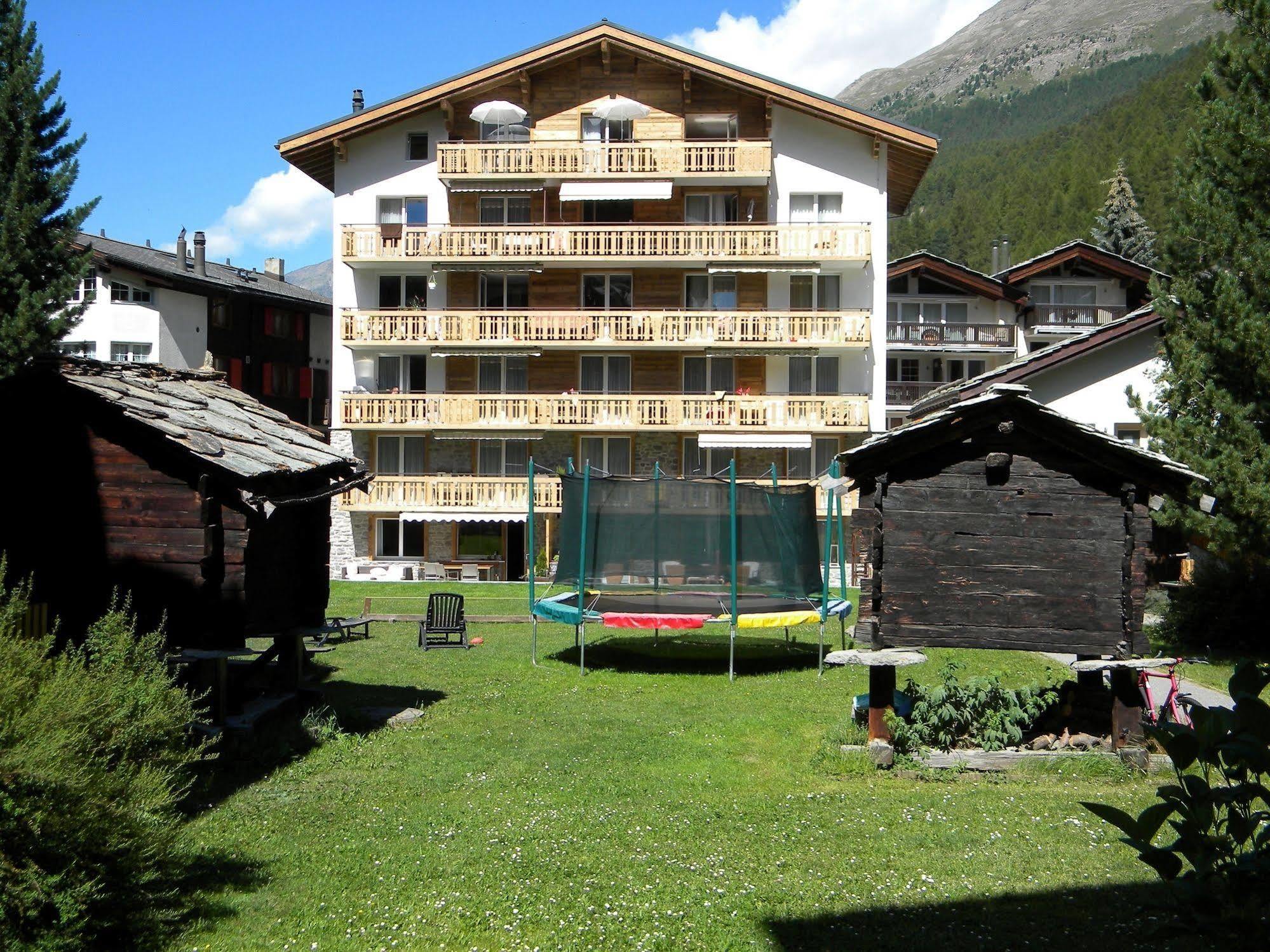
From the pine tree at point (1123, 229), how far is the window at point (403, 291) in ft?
161

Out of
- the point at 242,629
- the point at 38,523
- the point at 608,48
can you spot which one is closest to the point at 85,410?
the point at 38,523

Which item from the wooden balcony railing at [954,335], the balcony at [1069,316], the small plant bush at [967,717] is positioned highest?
the balcony at [1069,316]

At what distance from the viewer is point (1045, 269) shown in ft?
184

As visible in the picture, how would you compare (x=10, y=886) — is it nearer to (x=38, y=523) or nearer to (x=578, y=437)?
(x=38, y=523)

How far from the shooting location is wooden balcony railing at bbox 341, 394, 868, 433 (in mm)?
38250

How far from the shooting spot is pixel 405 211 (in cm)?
4081

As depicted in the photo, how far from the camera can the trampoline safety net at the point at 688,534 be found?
20.9 m

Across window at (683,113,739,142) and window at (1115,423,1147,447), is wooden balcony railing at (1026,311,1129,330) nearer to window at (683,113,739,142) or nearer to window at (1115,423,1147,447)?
window at (1115,423,1147,447)

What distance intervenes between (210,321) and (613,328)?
72.5 feet

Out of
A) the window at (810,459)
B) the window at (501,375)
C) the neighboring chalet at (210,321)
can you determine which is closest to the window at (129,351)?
the neighboring chalet at (210,321)

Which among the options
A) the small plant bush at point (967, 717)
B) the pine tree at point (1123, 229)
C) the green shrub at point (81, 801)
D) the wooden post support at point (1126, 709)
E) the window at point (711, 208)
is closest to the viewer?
the green shrub at point (81, 801)

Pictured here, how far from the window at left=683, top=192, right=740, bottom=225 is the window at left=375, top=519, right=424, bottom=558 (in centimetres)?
1405

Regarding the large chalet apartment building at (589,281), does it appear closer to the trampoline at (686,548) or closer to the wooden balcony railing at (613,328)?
the wooden balcony railing at (613,328)

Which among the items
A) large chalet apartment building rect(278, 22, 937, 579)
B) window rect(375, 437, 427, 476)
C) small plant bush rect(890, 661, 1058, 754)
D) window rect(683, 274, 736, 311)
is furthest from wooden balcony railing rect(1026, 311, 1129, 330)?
small plant bush rect(890, 661, 1058, 754)
